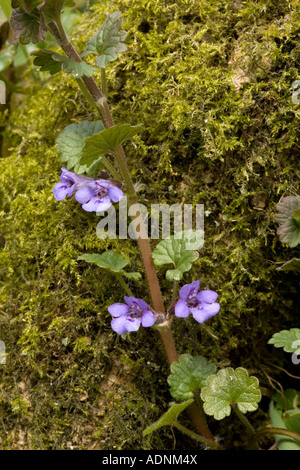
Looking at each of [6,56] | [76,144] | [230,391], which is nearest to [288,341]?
[230,391]

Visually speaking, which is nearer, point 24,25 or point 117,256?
point 24,25

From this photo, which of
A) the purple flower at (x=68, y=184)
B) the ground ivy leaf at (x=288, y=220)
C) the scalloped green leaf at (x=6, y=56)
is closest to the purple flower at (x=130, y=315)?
the purple flower at (x=68, y=184)

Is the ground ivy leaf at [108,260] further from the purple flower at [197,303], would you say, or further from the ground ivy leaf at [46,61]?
the ground ivy leaf at [46,61]

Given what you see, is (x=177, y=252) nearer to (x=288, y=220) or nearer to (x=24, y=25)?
(x=288, y=220)

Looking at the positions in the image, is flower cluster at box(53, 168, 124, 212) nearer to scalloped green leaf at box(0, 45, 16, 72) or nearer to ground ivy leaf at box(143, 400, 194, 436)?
ground ivy leaf at box(143, 400, 194, 436)
